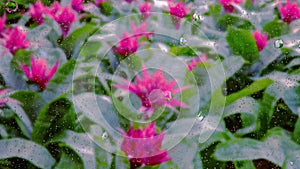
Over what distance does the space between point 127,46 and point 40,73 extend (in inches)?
9.3

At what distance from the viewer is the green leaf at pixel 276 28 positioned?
1.44m

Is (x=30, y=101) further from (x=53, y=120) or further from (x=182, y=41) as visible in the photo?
(x=182, y=41)

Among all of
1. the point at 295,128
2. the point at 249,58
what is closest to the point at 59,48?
the point at 249,58

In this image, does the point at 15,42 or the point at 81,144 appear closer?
the point at 81,144

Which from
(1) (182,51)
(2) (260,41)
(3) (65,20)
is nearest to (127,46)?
(1) (182,51)

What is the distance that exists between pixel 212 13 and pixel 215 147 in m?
0.64

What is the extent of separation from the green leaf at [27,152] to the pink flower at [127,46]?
1.18 ft

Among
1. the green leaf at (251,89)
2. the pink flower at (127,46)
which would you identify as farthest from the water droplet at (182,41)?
the green leaf at (251,89)

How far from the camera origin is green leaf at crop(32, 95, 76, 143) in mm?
1025

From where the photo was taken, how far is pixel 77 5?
1598 mm

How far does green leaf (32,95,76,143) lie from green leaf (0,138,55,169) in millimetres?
48

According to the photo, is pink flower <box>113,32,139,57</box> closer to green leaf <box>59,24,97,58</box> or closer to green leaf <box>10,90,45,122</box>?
green leaf <box>59,24,97,58</box>

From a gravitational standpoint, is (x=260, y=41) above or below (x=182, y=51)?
above

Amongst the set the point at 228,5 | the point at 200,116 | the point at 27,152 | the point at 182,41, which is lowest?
the point at 27,152
